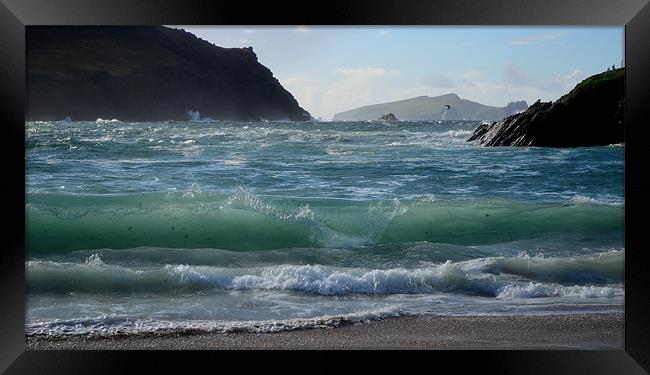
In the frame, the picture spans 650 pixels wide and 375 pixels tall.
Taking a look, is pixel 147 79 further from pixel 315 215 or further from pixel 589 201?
pixel 589 201

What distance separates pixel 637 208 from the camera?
10.7ft

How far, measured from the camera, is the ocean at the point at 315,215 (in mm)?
3988

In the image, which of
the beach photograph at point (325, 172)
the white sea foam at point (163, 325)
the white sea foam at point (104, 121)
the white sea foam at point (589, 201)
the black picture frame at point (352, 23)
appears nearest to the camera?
the black picture frame at point (352, 23)

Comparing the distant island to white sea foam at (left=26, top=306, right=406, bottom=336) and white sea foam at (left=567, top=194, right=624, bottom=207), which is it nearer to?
white sea foam at (left=567, top=194, right=624, bottom=207)

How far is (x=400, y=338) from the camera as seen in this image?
3.39 metres

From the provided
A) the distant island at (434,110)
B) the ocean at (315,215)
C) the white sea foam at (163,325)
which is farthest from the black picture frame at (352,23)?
the distant island at (434,110)

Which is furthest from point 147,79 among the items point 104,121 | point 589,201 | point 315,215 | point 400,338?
point 589,201

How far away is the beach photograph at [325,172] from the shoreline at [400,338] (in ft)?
0.53

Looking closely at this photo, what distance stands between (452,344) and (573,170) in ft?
5.40

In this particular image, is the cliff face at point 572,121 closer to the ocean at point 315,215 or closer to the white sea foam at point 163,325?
the ocean at point 315,215

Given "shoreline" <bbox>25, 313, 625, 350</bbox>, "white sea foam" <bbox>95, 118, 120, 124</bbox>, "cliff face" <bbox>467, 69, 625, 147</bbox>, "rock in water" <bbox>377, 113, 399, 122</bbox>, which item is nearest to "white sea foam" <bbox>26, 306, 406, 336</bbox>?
"shoreline" <bbox>25, 313, 625, 350</bbox>

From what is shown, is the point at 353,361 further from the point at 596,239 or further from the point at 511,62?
the point at 511,62

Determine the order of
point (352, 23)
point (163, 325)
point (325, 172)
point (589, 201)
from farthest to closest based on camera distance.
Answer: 1. point (325, 172)
2. point (589, 201)
3. point (163, 325)
4. point (352, 23)

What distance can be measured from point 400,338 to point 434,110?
1.57 metres
